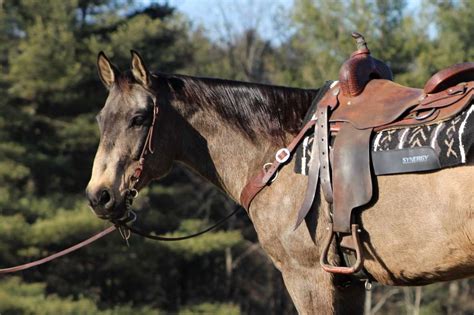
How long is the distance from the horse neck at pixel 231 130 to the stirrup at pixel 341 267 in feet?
2.34

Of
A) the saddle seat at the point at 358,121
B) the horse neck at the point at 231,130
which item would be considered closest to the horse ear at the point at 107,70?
the horse neck at the point at 231,130

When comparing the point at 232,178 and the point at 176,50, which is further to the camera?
the point at 176,50

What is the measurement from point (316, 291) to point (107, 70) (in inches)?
77.1

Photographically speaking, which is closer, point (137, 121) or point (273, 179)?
point (273, 179)

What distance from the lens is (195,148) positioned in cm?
488

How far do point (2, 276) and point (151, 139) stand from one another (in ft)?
50.8

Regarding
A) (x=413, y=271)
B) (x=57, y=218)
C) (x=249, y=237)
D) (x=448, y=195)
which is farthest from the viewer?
(x=249, y=237)

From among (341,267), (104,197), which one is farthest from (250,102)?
(341,267)

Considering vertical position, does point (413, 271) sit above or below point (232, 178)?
below

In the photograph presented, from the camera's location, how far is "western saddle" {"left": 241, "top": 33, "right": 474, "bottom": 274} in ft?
13.2

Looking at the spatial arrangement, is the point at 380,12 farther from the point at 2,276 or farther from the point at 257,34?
the point at 2,276

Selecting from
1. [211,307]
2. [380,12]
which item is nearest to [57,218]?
[211,307]

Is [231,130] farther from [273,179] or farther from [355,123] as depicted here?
[355,123]

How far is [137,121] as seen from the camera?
471 cm
